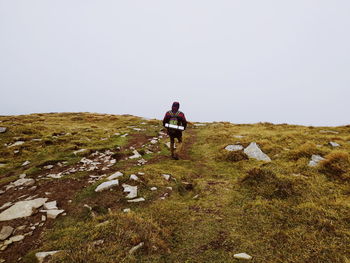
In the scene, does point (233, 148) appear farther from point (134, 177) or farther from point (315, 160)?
point (134, 177)

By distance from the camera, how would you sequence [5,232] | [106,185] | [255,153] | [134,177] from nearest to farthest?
[5,232] → [106,185] → [134,177] → [255,153]

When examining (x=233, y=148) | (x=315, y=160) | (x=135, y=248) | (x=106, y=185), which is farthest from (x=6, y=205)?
(x=315, y=160)

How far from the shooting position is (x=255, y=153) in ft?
36.2

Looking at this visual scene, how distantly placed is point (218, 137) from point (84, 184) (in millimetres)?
11361

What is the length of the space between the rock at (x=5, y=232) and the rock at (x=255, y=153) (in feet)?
34.7

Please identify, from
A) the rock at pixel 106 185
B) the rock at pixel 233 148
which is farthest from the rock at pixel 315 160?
the rock at pixel 106 185

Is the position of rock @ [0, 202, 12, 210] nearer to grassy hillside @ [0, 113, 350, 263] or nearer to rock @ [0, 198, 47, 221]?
rock @ [0, 198, 47, 221]

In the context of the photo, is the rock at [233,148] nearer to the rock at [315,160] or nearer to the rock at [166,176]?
the rock at [315,160]

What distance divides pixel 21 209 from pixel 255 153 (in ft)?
35.6

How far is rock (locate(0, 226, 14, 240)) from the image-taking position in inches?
191

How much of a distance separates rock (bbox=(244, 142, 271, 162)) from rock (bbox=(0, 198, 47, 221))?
10.0 m

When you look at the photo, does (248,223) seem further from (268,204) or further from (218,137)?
(218,137)

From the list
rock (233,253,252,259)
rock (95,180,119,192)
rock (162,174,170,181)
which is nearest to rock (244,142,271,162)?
rock (162,174,170,181)

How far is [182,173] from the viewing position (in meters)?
9.21
